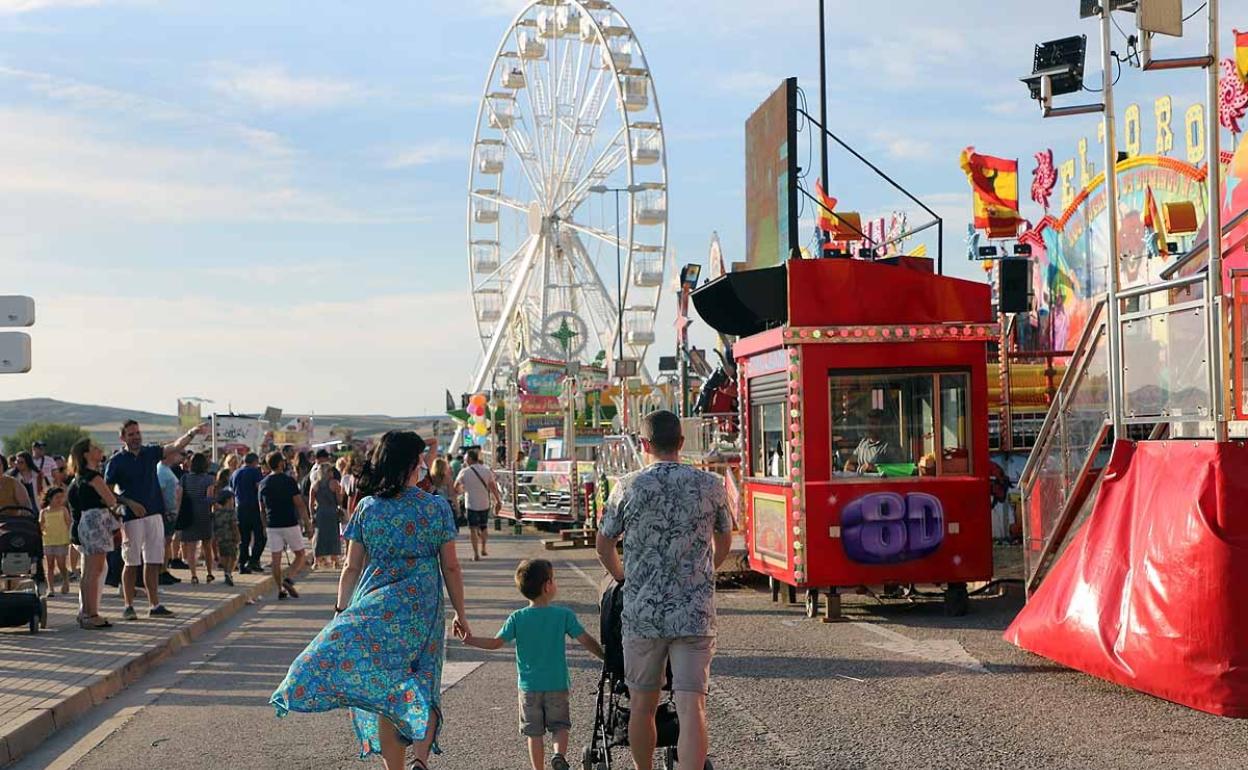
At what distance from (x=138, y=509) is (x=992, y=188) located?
55.9 feet

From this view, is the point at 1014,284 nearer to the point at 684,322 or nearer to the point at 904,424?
Result: the point at 904,424

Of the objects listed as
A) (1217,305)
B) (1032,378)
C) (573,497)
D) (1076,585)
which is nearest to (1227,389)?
(1217,305)

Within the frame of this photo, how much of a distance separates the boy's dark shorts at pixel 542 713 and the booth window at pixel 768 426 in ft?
22.5

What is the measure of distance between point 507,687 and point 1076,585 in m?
3.63

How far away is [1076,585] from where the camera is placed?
914cm

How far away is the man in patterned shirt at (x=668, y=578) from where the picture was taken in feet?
18.7

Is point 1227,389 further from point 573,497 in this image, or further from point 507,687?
point 573,497

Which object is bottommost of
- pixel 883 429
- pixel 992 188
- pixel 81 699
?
pixel 81 699

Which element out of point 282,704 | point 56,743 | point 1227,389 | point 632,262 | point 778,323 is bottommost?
point 56,743

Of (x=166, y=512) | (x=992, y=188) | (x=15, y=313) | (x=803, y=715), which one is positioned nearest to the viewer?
(x=803, y=715)

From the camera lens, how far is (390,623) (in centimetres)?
598

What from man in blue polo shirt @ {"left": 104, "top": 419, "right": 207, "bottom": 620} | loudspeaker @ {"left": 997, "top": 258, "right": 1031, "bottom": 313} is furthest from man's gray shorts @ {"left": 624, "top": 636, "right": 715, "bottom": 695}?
man in blue polo shirt @ {"left": 104, "top": 419, "right": 207, "bottom": 620}

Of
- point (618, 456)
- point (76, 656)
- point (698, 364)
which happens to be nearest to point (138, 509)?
point (76, 656)

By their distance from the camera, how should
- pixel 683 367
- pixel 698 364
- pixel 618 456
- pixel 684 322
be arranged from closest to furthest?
pixel 618 456, pixel 683 367, pixel 684 322, pixel 698 364
